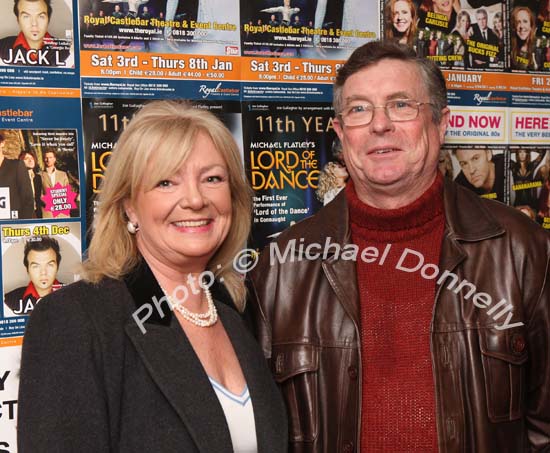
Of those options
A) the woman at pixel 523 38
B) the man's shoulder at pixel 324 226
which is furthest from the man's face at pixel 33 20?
the woman at pixel 523 38

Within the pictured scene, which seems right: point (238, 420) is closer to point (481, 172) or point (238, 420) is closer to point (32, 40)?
point (32, 40)

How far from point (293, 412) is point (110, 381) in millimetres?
715

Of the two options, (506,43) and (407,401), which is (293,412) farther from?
(506,43)

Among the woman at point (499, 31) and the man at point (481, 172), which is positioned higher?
the woman at point (499, 31)

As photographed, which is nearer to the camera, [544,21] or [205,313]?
[205,313]

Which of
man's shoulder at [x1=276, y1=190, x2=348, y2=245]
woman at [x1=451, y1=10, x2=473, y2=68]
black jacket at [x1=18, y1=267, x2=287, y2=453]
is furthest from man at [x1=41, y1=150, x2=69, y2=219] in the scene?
woman at [x1=451, y1=10, x2=473, y2=68]

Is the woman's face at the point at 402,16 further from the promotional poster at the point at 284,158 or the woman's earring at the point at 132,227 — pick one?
the woman's earring at the point at 132,227

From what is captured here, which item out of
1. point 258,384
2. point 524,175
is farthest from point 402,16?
point 258,384

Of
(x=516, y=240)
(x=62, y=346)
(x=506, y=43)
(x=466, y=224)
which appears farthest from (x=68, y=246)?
(x=506, y=43)

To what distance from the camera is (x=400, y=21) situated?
8.48ft

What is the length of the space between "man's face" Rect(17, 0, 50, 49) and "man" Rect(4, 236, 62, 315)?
1.98 ft

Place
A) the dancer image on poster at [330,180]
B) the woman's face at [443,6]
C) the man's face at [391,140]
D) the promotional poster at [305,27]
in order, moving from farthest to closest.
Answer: the woman's face at [443,6] < the dancer image on poster at [330,180] < the promotional poster at [305,27] < the man's face at [391,140]

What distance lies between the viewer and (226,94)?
2340 millimetres

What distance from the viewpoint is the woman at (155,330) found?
1.38 metres
